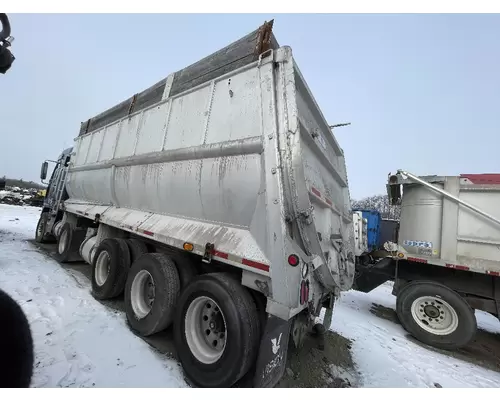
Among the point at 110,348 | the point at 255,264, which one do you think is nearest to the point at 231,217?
the point at 255,264

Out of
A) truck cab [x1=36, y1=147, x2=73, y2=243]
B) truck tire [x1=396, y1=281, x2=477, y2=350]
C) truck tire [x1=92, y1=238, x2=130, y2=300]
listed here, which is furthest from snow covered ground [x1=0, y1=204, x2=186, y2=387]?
truck tire [x1=396, y1=281, x2=477, y2=350]

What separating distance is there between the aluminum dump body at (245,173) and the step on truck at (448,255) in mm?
1867

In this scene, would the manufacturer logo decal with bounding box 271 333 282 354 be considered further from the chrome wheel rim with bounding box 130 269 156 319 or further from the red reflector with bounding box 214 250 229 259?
the chrome wheel rim with bounding box 130 269 156 319

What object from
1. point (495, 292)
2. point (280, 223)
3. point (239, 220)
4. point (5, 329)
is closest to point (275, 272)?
point (280, 223)

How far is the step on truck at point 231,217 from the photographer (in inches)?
89.7

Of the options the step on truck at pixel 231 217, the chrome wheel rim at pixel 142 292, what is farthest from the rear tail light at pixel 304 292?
the chrome wheel rim at pixel 142 292

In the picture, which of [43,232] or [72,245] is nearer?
[72,245]

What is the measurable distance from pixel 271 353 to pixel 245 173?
65.5 inches

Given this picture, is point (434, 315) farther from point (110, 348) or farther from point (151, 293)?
point (110, 348)

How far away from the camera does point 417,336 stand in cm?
490

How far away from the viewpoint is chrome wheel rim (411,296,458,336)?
4.71m

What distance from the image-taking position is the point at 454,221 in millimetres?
4961

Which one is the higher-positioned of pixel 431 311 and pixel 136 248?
pixel 136 248

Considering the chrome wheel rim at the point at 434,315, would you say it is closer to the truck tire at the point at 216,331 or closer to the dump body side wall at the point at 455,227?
the dump body side wall at the point at 455,227
